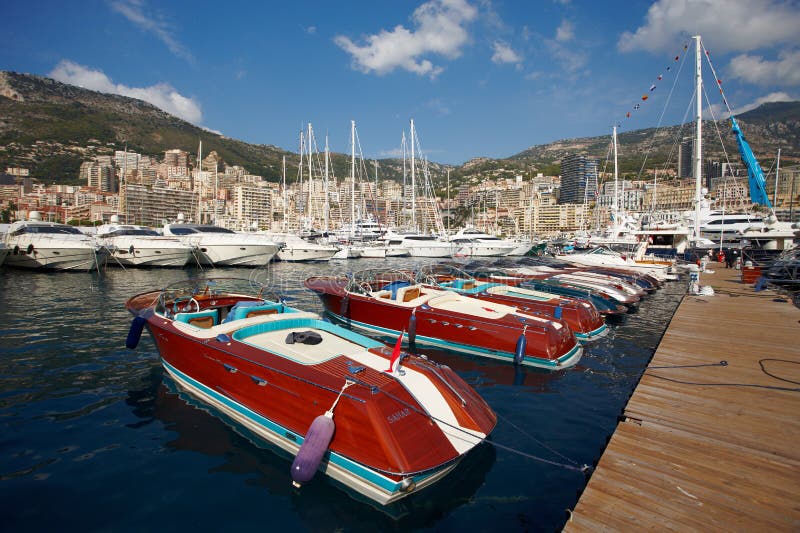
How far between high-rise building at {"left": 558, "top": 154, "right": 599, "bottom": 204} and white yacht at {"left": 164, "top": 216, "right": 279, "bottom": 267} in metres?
162

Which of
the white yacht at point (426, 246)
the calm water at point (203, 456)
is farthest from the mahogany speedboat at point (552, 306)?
the white yacht at point (426, 246)

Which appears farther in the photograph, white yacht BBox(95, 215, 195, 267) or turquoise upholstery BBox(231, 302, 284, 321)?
white yacht BBox(95, 215, 195, 267)

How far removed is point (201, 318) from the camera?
918cm

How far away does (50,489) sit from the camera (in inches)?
212

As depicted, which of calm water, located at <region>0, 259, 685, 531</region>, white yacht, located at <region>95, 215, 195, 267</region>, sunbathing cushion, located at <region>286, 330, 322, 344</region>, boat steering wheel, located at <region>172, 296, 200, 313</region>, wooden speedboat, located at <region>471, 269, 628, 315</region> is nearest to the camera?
calm water, located at <region>0, 259, 685, 531</region>

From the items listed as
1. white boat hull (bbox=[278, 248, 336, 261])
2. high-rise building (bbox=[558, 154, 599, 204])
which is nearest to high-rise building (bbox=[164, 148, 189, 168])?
white boat hull (bbox=[278, 248, 336, 261])

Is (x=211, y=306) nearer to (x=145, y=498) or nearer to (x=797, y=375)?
(x=145, y=498)

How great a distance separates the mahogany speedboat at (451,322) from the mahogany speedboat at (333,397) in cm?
A: 238

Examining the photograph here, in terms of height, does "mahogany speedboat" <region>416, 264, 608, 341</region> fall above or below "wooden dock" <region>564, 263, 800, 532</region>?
above

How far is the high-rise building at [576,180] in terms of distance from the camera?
171 meters

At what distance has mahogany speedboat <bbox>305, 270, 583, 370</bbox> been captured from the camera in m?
10.5

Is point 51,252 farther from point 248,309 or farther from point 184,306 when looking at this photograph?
point 248,309

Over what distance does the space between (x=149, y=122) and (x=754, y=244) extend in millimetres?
197542

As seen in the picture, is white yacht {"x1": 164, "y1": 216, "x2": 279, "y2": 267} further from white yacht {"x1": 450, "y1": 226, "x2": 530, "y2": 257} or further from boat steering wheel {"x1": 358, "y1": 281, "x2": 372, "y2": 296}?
white yacht {"x1": 450, "y1": 226, "x2": 530, "y2": 257}
